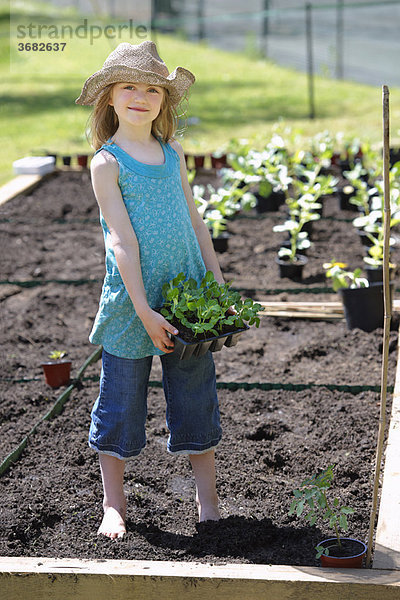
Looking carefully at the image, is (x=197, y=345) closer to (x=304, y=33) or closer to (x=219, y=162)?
(x=219, y=162)

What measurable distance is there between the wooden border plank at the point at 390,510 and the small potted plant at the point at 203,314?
72cm

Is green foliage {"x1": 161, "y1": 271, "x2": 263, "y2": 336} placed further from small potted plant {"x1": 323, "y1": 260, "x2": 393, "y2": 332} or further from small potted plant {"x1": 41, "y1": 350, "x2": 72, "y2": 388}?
small potted plant {"x1": 323, "y1": 260, "x2": 393, "y2": 332}

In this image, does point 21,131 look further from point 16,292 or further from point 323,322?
point 323,322

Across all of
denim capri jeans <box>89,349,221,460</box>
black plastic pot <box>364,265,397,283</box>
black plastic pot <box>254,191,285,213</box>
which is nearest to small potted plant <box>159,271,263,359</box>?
denim capri jeans <box>89,349,221,460</box>

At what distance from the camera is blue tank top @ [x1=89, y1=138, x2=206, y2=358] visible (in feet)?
8.39

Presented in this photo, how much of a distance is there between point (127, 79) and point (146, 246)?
510mm

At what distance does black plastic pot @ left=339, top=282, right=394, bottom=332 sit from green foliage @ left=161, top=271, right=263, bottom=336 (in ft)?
6.10

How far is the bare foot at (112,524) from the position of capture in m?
2.64

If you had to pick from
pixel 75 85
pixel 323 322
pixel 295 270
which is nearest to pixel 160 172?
pixel 323 322

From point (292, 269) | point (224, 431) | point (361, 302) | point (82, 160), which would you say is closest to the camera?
point (224, 431)

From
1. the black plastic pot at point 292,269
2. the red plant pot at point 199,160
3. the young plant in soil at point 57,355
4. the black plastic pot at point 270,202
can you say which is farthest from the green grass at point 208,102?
the young plant in soil at point 57,355

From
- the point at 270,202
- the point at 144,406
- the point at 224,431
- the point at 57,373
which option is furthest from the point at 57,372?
the point at 270,202

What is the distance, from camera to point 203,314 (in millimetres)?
2508

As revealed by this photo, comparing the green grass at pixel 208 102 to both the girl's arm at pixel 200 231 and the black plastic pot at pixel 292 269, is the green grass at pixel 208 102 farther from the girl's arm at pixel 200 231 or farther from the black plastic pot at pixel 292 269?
the girl's arm at pixel 200 231
